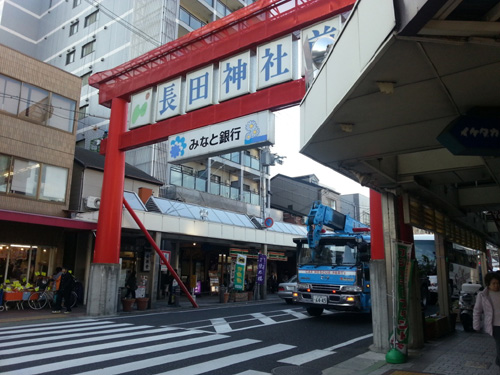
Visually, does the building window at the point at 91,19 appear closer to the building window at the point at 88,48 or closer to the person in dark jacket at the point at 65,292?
the building window at the point at 88,48

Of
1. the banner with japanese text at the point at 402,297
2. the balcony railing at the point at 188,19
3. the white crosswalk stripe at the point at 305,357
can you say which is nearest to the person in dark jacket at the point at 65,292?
the white crosswalk stripe at the point at 305,357

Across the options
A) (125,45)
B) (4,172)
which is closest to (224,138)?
(4,172)

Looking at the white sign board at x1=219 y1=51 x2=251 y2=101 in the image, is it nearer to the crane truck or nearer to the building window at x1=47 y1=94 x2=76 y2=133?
the crane truck

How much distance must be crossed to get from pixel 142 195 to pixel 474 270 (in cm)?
2232

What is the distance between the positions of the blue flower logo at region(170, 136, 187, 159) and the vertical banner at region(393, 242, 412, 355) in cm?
735

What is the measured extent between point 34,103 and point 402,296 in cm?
1814

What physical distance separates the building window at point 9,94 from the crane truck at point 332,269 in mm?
14197

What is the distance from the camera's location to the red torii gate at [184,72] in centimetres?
1093

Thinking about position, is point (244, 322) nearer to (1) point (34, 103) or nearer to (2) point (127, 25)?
(1) point (34, 103)

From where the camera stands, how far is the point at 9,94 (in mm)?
17750

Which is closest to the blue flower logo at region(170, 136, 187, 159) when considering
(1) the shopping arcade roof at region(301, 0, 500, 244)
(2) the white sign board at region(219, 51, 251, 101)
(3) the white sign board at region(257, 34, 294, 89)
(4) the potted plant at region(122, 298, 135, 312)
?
(2) the white sign board at region(219, 51, 251, 101)

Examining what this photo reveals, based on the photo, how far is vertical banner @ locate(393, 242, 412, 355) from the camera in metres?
7.66

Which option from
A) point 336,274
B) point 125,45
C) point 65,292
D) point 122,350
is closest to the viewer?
point 122,350

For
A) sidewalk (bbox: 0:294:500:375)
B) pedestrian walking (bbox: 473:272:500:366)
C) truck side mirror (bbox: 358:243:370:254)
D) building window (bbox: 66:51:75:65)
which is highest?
building window (bbox: 66:51:75:65)
